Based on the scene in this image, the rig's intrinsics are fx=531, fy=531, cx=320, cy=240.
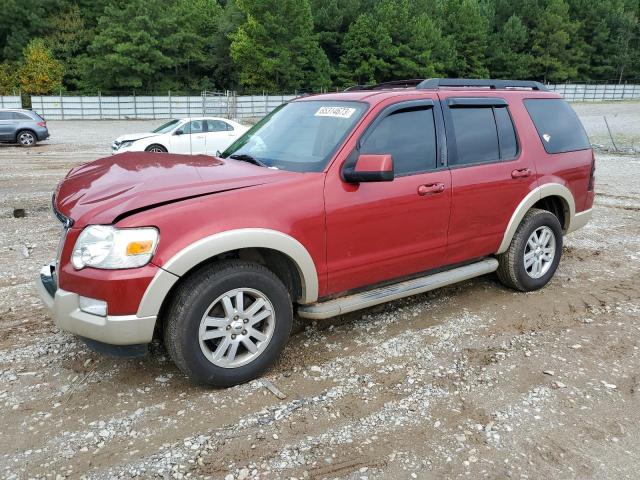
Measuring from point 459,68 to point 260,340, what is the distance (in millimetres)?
73990

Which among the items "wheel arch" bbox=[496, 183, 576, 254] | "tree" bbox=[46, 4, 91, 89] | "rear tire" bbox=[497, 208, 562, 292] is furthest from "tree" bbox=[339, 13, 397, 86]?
"rear tire" bbox=[497, 208, 562, 292]

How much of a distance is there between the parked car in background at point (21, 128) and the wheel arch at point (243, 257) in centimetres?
1948

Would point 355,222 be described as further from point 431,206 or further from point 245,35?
point 245,35

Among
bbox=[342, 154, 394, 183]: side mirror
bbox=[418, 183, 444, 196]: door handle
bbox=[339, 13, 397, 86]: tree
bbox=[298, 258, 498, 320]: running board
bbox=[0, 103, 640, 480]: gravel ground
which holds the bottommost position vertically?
bbox=[0, 103, 640, 480]: gravel ground

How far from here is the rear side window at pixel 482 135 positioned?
434 cm

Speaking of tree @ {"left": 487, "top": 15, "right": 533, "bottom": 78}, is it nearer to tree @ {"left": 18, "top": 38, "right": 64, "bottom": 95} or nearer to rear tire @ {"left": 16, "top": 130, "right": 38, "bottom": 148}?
tree @ {"left": 18, "top": 38, "right": 64, "bottom": 95}

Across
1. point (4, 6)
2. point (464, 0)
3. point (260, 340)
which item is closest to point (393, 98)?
point (260, 340)

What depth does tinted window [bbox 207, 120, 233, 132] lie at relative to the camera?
15871 millimetres

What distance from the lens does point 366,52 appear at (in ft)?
203

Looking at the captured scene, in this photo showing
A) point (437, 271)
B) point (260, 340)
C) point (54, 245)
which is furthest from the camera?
point (54, 245)

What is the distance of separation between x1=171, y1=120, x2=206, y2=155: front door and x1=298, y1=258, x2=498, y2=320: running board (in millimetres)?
12275

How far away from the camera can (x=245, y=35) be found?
56.0m

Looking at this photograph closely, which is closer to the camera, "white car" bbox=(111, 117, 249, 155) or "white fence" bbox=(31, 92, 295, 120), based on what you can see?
"white car" bbox=(111, 117, 249, 155)

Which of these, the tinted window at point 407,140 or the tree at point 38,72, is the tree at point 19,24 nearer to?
the tree at point 38,72
